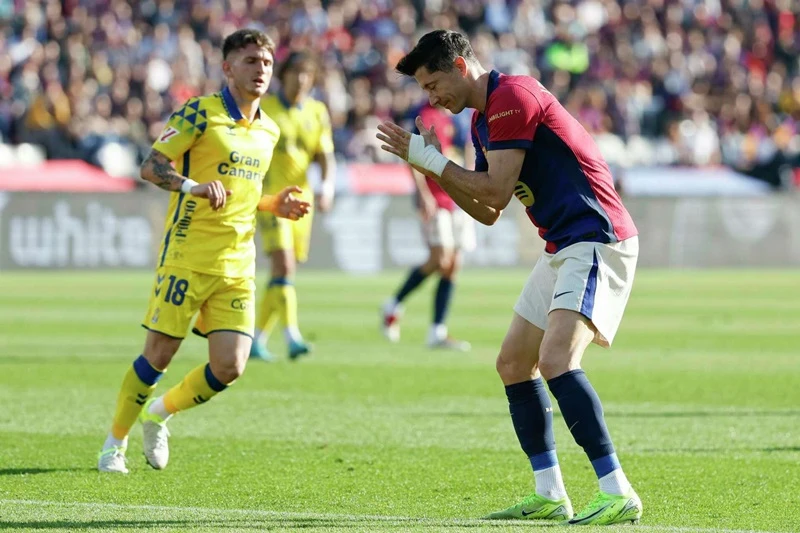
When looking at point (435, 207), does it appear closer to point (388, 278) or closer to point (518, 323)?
point (518, 323)

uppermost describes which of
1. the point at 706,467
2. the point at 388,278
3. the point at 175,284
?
the point at 175,284

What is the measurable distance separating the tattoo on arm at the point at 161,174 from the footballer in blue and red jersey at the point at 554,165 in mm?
1856

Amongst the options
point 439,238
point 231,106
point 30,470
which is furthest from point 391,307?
Answer: point 30,470

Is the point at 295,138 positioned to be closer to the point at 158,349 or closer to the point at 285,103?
the point at 285,103

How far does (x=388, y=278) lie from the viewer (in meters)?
24.9

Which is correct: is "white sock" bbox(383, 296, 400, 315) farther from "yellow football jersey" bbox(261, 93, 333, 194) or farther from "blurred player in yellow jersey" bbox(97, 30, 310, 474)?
"blurred player in yellow jersey" bbox(97, 30, 310, 474)

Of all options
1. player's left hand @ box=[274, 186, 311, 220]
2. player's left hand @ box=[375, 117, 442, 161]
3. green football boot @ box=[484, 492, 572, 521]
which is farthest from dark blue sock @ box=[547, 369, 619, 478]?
player's left hand @ box=[274, 186, 311, 220]

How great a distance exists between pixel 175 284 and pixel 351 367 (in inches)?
197

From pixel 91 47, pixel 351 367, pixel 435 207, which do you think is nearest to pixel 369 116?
pixel 91 47

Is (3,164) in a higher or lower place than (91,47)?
lower

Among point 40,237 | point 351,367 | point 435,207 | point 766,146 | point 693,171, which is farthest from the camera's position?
point 766,146

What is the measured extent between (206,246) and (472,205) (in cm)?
192

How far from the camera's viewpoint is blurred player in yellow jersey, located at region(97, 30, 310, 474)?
7484 mm

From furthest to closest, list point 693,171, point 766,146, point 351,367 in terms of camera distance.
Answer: point 766,146 → point 693,171 → point 351,367
